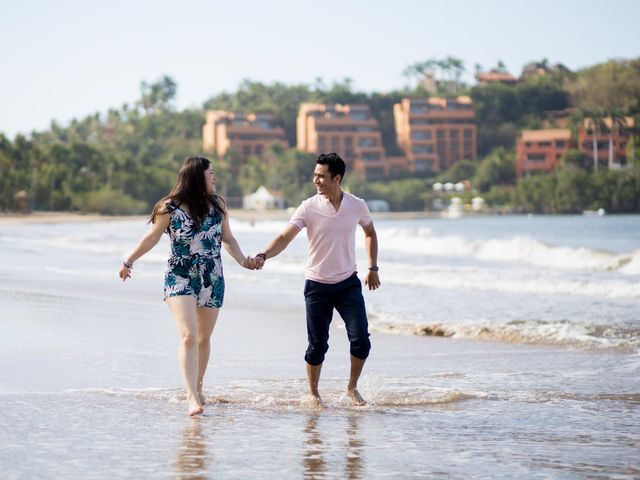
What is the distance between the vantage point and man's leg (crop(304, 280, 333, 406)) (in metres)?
7.21

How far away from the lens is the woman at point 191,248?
6758 mm

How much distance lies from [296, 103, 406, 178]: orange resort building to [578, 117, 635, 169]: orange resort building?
23.2 meters

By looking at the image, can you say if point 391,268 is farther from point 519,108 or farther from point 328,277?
point 519,108

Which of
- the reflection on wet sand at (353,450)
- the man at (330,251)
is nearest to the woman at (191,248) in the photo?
the man at (330,251)

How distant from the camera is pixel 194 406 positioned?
6770mm

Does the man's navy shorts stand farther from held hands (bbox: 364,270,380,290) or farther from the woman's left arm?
the woman's left arm

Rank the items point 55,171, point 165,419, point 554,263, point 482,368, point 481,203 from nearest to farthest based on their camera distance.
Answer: point 165,419 < point 482,368 < point 554,263 < point 55,171 < point 481,203

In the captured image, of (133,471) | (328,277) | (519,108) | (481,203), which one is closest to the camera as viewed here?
(133,471)

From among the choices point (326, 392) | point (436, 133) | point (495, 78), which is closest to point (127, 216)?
point (436, 133)

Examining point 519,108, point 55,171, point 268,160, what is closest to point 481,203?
point 268,160

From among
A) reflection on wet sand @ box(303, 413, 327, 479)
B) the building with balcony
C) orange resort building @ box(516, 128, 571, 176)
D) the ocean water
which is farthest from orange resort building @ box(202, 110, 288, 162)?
reflection on wet sand @ box(303, 413, 327, 479)

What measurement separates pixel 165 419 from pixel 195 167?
1468 millimetres

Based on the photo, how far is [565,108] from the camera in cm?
17125

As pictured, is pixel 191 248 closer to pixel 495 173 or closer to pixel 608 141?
pixel 495 173
